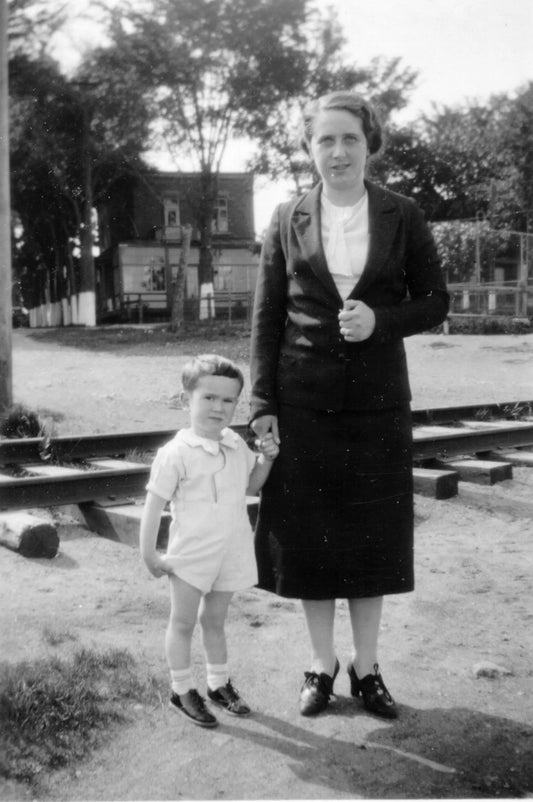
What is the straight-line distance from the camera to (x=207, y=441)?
280 cm

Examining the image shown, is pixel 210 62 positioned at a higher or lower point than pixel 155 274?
higher

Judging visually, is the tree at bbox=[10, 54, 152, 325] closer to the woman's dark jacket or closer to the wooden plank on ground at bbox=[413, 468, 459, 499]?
the wooden plank on ground at bbox=[413, 468, 459, 499]

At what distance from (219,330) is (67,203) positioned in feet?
17.6

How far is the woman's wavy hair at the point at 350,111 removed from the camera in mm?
2895

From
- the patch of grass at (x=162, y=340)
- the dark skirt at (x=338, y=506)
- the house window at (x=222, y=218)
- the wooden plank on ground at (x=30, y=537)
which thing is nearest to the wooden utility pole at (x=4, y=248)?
the wooden plank on ground at (x=30, y=537)

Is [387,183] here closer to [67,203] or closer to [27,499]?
[67,203]

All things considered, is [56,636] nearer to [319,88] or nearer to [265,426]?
[265,426]

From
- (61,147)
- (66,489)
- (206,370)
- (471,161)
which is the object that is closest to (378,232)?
(206,370)

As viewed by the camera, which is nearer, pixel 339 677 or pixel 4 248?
pixel 339 677

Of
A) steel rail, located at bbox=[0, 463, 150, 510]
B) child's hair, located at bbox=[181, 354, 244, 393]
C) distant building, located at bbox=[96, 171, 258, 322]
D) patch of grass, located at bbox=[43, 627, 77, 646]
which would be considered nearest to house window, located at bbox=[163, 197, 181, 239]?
distant building, located at bbox=[96, 171, 258, 322]

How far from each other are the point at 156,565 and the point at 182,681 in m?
0.37

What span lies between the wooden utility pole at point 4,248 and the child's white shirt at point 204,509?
5825mm

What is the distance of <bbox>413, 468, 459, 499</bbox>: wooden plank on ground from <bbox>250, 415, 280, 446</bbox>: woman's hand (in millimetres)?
3166

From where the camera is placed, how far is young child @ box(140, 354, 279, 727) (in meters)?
2.75
